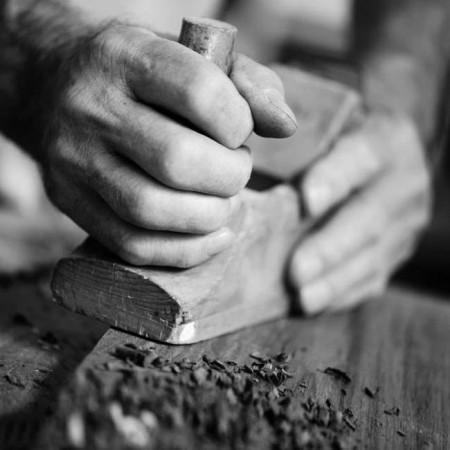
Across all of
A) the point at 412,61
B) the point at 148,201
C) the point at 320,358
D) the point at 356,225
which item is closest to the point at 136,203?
the point at 148,201

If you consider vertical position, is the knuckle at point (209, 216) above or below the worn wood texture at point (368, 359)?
above

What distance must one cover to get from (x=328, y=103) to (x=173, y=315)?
76 cm

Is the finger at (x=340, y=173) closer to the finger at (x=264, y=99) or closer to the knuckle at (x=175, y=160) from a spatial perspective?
the finger at (x=264, y=99)

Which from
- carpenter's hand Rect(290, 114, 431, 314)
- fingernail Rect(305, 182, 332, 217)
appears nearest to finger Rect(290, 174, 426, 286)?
carpenter's hand Rect(290, 114, 431, 314)

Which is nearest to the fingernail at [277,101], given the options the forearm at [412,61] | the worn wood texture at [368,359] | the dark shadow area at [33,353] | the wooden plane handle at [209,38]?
the wooden plane handle at [209,38]

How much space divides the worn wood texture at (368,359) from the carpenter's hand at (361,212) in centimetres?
10

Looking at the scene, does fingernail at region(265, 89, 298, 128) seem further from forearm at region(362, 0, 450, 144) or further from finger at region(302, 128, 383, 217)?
forearm at region(362, 0, 450, 144)

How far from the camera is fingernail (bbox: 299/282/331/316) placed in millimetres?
1633

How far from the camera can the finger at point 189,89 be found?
102 centimetres

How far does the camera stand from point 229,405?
91 cm

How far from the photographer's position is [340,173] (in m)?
1.75

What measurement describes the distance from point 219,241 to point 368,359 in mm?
471

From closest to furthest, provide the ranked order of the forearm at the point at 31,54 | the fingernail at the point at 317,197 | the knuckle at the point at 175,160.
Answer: the knuckle at the point at 175,160 < the forearm at the point at 31,54 < the fingernail at the point at 317,197

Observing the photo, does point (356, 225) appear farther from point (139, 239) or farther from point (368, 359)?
point (139, 239)
